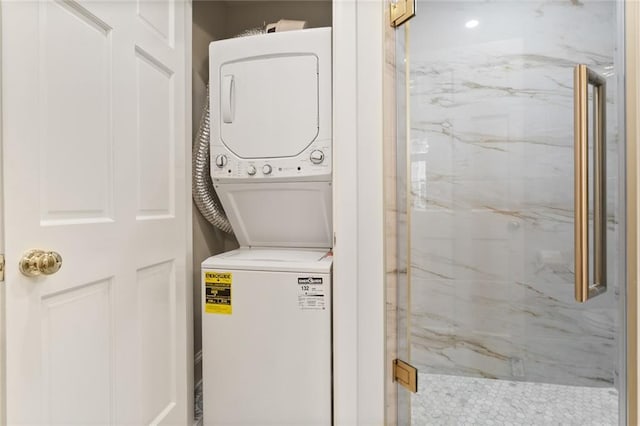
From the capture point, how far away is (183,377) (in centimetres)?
162

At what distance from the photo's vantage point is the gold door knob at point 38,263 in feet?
2.93

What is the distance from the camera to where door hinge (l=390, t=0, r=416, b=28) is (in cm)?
134

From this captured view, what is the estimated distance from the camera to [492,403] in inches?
57.4

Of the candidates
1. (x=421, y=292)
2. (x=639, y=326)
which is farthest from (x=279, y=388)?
(x=639, y=326)

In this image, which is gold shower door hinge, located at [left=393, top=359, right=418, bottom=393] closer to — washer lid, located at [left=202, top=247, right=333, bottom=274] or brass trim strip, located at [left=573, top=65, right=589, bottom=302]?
washer lid, located at [left=202, top=247, right=333, bottom=274]

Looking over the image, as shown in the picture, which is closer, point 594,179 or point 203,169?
point 594,179

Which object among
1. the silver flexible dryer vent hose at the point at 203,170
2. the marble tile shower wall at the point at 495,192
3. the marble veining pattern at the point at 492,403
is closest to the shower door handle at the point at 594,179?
the marble tile shower wall at the point at 495,192

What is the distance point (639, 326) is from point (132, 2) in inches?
69.4

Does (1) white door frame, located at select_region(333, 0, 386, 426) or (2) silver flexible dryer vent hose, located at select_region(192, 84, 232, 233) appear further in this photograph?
(2) silver flexible dryer vent hose, located at select_region(192, 84, 232, 233)

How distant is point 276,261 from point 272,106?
0.68m

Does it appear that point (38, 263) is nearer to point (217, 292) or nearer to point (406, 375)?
point (217, 292)

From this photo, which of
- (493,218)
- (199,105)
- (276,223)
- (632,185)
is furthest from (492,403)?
(199,105)

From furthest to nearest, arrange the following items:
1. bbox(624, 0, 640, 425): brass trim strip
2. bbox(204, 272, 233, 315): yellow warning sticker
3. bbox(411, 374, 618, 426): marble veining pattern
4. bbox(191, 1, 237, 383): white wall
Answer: bbox(191, 1, 237, 383): white wall → bbox(204, 272, 233, 315): yellow warning sticker → bbox(411, 374, 618, 426): marble veining pattern → bbox(624, 0, 640, 425): brass trim strip

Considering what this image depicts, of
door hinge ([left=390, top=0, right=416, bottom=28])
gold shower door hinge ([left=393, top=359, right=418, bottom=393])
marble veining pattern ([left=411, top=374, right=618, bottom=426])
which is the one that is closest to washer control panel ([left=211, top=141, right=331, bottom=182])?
door hinge ([left=390, top=0, right=416, bottom=28])
